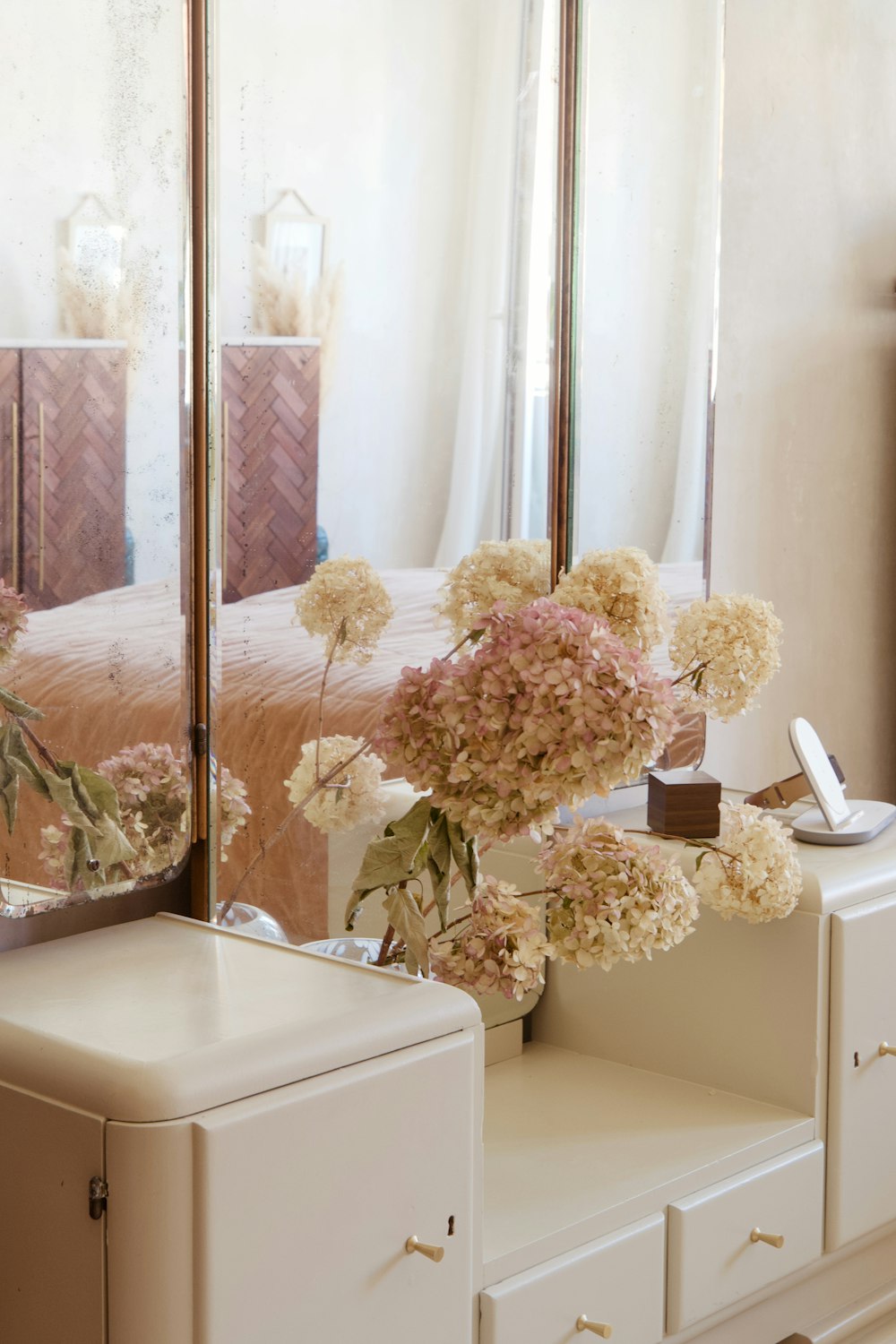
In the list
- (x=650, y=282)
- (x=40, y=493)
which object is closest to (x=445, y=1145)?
(x=40, y=493)

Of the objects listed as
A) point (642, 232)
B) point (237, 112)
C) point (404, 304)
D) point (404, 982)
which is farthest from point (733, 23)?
point (404, 982)

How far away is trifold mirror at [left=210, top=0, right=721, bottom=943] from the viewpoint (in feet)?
4.89

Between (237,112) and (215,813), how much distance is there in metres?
0.71

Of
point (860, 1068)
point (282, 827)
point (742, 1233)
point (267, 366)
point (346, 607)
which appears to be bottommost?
point (742, 1233)

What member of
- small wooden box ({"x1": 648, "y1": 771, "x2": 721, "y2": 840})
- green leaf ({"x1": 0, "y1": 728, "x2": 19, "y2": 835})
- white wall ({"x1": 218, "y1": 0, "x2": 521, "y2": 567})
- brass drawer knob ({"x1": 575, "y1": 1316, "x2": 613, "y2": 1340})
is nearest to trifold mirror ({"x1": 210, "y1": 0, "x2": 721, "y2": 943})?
white wall ({"x1": 218, "y1": 0, "x2": 521, "y2": 567})

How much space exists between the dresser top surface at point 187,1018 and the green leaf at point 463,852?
0.43ft

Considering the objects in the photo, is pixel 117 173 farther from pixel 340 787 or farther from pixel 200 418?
pixel 340 787

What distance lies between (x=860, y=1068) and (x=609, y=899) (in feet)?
2.13

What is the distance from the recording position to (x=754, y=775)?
2.67 metres

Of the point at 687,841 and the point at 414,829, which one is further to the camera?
the point at 687,841

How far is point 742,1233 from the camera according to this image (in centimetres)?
167

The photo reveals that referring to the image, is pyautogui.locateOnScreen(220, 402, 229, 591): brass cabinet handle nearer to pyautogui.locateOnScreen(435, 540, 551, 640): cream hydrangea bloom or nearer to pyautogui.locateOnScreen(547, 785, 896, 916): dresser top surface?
pyautogui.locateOnScreen(435, 540, 551, 640): cream hydrangea bloom

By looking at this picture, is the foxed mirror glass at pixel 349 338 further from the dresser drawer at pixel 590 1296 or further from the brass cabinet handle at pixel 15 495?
the dresser drawer at pixel 590 1296

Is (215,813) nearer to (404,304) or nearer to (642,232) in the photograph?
(404,304)
